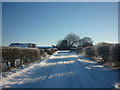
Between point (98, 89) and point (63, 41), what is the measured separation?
265 feet

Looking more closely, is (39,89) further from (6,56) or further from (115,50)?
(115,50)

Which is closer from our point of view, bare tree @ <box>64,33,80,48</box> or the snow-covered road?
the snow-covered road

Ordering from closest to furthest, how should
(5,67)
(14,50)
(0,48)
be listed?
(0,48) < (5,67) < (14,50)

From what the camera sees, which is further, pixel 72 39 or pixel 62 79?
pixel 72 39

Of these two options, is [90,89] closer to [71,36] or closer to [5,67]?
[5,67]

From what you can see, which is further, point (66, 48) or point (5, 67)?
point (66, 48)

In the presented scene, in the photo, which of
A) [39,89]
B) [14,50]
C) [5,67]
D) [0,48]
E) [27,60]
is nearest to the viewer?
[39,89]

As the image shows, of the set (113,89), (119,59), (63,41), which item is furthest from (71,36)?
(113,89)

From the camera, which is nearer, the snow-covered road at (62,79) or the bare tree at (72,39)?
the snow-covered road at (62,79)

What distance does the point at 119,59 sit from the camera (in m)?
11.9

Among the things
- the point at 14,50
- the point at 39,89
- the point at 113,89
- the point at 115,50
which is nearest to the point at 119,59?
the point at 115,50

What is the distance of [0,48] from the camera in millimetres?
10938

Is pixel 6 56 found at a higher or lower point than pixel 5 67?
higher

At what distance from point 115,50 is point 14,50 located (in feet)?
29.1
